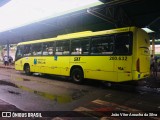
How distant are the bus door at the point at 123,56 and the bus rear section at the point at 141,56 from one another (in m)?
0.29

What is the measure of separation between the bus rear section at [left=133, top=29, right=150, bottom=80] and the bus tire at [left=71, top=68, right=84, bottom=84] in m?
3.51

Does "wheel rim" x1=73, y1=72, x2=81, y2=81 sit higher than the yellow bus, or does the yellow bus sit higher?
the yellow bus

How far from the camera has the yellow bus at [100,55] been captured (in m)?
9.27

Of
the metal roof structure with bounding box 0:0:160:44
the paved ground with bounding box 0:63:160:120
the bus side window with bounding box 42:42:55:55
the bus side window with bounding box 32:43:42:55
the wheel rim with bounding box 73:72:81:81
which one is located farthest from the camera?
the bus side window with bounding box 32:43:42:55

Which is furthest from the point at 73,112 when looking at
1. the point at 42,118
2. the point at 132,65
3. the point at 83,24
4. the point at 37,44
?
the point at 83,24

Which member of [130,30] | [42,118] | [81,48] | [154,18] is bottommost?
[42,118]

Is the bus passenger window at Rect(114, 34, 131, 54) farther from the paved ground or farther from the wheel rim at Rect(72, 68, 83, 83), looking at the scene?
the wheel rim at Rect(72, 68, 83, 83)

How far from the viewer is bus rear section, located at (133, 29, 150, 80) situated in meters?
9.20

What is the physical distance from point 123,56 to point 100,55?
4.77 ft

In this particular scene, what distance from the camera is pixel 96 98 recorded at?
26.6 ft

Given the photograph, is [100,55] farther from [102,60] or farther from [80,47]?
[80,47]

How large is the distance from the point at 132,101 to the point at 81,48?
4.91m

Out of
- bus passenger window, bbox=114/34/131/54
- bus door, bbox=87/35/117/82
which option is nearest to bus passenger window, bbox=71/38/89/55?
bus door, bbox=87/35/117/82

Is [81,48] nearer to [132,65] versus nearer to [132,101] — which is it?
[132,65]
